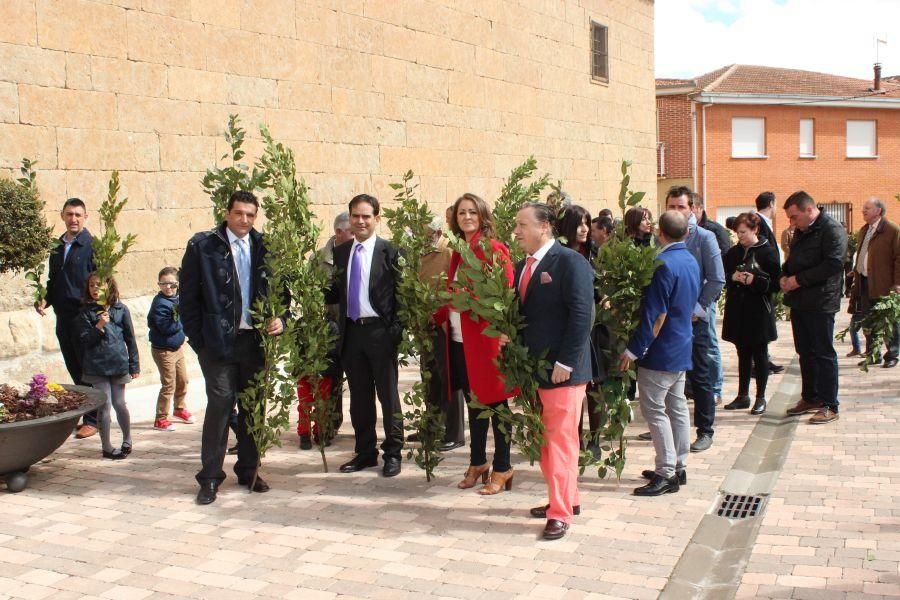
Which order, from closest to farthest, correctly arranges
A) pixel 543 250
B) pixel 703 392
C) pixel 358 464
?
1. pixel 543 250
2. pixel 358 464
3. pixel 703 392

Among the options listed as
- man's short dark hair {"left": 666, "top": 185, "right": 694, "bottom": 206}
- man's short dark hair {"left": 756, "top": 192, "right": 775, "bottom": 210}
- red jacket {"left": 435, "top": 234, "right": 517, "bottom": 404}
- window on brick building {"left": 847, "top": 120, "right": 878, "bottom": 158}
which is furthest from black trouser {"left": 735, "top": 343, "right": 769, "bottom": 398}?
window on brick building {"left": 847, "top": 120, "right": 878, "bottom": 158}

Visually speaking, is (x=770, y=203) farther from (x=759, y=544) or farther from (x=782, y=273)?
(x=759, y=544)

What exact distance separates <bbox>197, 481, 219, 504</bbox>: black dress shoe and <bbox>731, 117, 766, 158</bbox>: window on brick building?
31389mm

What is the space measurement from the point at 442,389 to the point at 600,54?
12079 mm

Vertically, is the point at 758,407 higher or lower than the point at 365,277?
lower

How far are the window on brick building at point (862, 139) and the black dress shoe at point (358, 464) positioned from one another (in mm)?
34308

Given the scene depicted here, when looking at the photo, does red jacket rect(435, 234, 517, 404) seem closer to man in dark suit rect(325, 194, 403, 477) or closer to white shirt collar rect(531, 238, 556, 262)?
white shirt collar rect(531, 238, 556, 262)

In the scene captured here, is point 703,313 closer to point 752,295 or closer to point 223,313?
point 752,295

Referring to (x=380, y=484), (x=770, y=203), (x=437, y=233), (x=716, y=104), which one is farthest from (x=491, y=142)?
(x=716, y=104)

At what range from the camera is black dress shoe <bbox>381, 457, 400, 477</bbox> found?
6465 mm

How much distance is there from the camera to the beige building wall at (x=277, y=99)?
811 centimetres

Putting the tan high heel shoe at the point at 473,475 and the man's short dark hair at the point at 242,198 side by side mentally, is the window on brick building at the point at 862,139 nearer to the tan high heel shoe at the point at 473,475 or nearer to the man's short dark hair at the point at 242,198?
the tan high heel shoe at the point at 473,475

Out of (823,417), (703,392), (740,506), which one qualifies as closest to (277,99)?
(703,392)

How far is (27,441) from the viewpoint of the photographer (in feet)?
19.7
